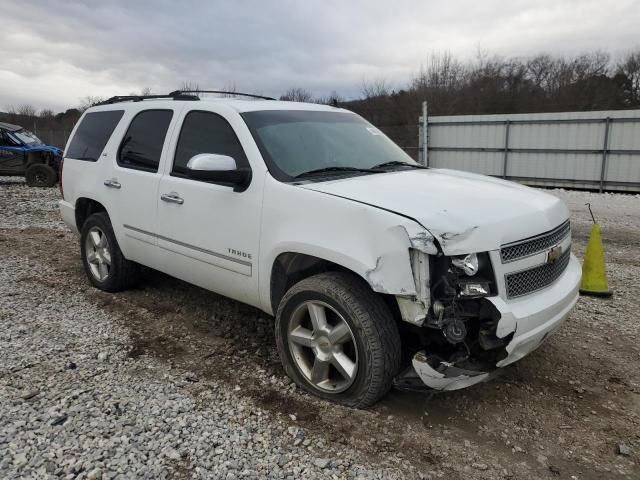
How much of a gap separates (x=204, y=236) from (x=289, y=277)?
0.81 metres

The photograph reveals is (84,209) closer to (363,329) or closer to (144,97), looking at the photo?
(144,97)

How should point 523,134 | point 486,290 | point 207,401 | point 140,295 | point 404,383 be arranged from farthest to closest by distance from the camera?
point 523,134 → point 140,295 → point 207,401 → point 404,383 → point 486,290

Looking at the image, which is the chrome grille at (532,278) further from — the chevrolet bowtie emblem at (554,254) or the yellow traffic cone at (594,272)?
the yellow traffic cone at (594,272)

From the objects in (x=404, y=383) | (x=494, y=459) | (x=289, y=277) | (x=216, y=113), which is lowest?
(x=494, y=459)

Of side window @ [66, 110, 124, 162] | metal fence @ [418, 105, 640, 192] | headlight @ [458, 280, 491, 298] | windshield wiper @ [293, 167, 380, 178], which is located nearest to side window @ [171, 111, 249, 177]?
windshield wiper @ [293, 167, 380, 178]

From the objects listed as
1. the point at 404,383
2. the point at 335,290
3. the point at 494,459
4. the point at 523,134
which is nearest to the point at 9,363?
the point at 335,290

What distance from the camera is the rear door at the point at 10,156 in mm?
16297

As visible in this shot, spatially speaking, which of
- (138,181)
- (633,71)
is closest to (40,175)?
(138,181)

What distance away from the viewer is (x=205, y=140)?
4035mm

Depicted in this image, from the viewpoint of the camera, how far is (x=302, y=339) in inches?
129

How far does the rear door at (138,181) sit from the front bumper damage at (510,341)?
2640 millimetres

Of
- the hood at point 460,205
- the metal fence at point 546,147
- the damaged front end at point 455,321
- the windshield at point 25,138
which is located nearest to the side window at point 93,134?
the hood at point 460,205

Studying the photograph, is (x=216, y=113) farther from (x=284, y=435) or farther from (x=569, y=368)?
(x=569, y=368)

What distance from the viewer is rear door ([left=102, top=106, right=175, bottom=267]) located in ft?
14.5
